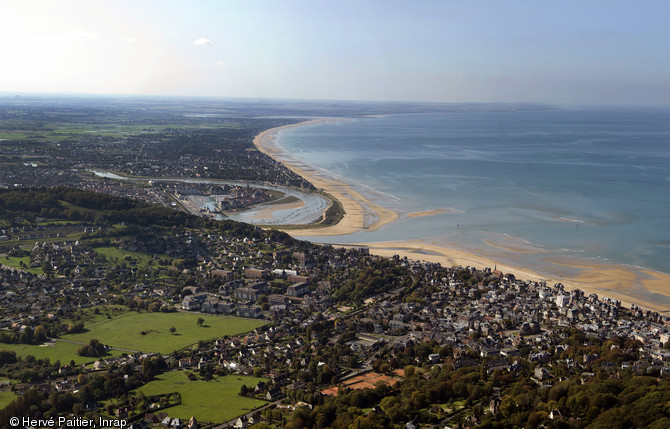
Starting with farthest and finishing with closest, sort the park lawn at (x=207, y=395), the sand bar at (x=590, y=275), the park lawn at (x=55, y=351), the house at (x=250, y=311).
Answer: the sand bar at (x=590, y=275) → the house at (x=250, y=311) → the park lawn at (x=55, y=351) → the park lawn at (x=207, y=395)

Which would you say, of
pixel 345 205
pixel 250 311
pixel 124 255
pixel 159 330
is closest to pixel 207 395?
pixel 159 330

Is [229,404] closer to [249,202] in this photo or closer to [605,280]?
[605,280]

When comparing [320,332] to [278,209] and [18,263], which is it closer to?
[18,263]

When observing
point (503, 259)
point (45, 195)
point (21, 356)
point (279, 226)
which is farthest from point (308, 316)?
point (45, 195)

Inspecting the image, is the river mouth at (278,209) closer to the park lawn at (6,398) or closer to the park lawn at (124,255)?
the park lawn at (124,255)

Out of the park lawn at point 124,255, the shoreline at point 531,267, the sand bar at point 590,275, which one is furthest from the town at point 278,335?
the shoreline at point 531,267

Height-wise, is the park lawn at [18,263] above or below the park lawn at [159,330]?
above
